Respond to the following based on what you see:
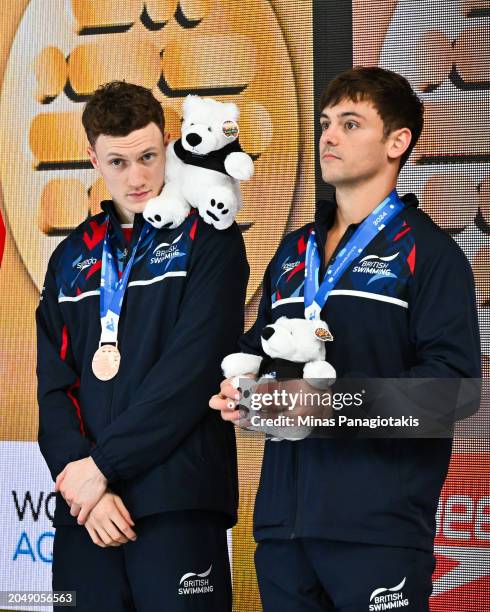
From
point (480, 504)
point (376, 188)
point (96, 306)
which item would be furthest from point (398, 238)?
point (480, 504)

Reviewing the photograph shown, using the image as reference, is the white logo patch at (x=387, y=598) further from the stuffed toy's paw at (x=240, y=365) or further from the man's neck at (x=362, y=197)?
the man's neck at (x=362, y=197)

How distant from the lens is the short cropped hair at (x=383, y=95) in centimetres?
216

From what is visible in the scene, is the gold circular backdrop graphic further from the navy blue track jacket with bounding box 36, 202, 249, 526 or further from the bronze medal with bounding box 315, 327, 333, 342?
the bronze medal with bounding box 315, 327, 333, 342

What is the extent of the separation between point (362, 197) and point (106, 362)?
741mm

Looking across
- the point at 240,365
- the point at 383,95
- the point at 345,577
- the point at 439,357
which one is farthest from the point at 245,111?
the point at 345,577

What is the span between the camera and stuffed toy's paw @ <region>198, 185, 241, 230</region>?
7.60 feet

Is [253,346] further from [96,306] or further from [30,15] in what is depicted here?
[30,15]

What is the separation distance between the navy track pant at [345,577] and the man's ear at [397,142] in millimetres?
873

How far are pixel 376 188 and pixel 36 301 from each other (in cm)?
198

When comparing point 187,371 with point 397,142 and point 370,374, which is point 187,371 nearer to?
point 370,374

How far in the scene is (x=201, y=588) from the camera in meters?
2.25

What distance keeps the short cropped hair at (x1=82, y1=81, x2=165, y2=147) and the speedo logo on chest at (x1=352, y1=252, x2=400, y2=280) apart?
72 cm

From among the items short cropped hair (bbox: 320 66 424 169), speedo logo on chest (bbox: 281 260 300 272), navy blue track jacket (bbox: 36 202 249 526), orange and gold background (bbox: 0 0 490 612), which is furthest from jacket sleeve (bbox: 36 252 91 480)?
orange and gold background (bbox: 0 0 490 612)

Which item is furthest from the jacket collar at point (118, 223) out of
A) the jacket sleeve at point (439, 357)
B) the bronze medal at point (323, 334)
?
the jacket sleeve at point (439, 357)
